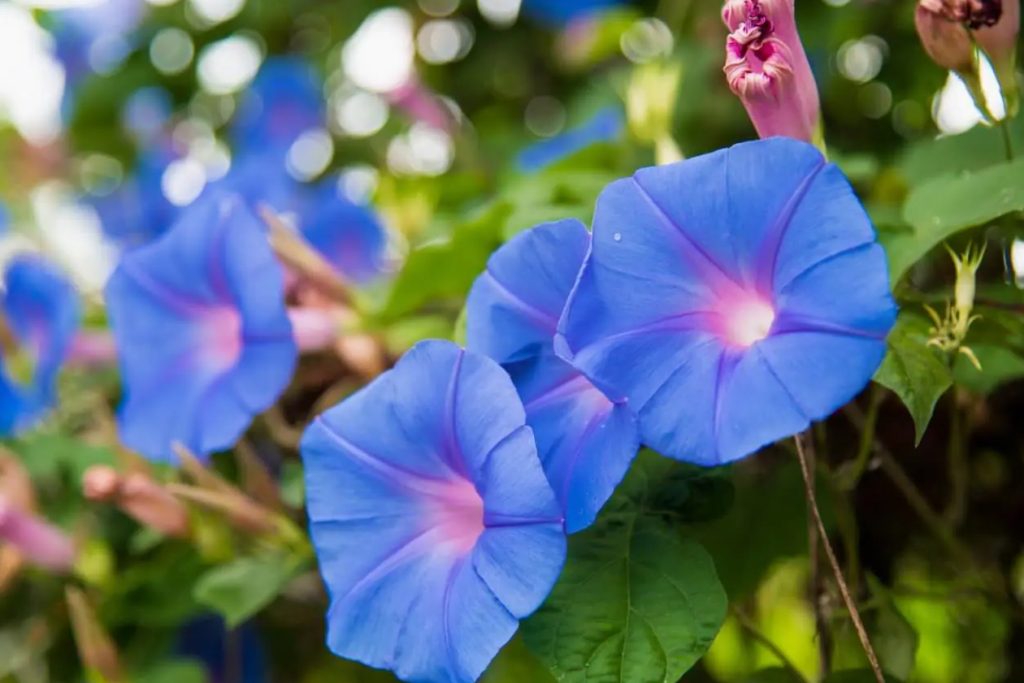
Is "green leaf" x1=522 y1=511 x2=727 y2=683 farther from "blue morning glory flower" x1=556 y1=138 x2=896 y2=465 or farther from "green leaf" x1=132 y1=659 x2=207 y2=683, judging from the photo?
"green leaf" x1=132 y1=659 x2=207 y2=683

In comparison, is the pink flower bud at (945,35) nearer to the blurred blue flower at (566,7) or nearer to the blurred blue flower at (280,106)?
the blurred blue flower at (566,7)

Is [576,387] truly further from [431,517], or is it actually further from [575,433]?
[431,517]

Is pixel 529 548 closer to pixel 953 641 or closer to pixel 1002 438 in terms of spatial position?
pixel 1002 438

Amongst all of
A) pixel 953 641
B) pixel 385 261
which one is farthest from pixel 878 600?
pixel 385 261

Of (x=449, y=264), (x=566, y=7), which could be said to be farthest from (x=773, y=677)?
(x=566, y=7)

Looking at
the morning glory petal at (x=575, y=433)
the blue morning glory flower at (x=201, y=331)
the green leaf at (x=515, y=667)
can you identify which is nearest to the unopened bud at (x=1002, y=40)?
the morning glory petal at (x=575, y=433)

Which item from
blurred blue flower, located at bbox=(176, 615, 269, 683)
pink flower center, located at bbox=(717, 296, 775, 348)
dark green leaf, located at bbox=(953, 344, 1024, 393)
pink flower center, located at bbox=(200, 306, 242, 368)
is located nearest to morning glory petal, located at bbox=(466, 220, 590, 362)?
pink flower center, located at bbox=(717, 296, 775, 348)
